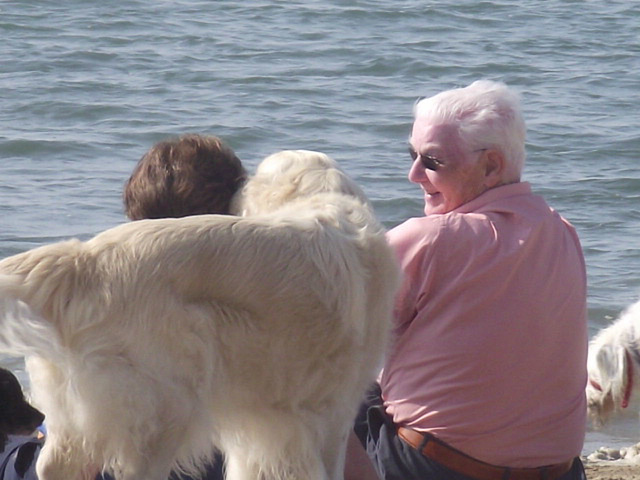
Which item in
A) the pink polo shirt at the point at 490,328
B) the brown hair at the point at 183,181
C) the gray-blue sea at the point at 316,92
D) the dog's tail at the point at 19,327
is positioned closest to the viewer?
the dog's tail at the point at 19,327

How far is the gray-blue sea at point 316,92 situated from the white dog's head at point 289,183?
3005mm

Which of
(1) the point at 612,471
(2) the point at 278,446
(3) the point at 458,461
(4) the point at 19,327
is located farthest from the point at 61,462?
(1) the point at 612,471

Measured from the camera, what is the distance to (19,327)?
252cm

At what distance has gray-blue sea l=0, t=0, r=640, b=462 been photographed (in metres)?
8.69

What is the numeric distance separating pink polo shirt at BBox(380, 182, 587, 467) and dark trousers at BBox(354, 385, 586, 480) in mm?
59

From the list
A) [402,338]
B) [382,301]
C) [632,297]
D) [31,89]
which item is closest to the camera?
[382,301]

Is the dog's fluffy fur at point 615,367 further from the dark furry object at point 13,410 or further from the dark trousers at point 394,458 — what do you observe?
the dark furry object at point 13,410

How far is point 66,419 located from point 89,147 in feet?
25.4

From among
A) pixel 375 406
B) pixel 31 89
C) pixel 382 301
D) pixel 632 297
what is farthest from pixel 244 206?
pixel 31 89

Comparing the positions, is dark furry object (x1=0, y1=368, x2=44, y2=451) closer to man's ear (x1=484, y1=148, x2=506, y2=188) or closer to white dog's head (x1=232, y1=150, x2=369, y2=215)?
white dog's head (x1=232, y1=150, x2=369, y2=215)

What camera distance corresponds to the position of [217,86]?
12805 millimetres

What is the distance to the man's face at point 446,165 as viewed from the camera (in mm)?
3070

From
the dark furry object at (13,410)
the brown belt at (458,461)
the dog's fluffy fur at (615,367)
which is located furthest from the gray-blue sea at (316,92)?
the brown belt at (458,461)

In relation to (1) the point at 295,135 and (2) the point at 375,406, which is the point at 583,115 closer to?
(1) the point at 295,135
